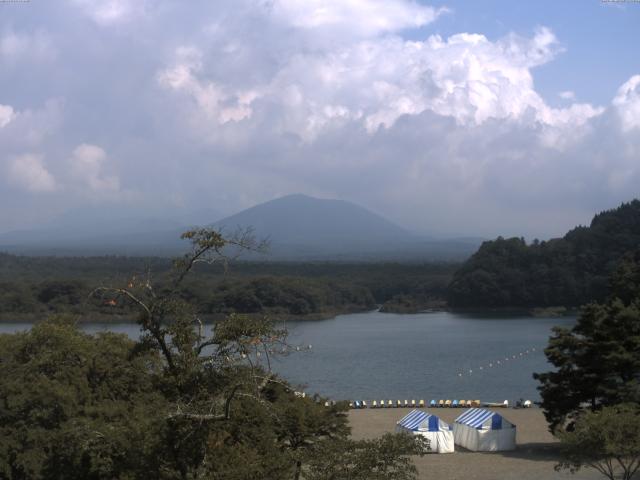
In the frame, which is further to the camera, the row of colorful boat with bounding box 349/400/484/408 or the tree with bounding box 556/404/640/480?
the row of colorful boat with bounding box 349/400/484/408

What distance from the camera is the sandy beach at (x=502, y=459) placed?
11.8 m

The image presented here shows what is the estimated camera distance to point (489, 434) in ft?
46.1

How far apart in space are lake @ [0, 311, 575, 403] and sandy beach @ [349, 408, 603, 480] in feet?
9.77

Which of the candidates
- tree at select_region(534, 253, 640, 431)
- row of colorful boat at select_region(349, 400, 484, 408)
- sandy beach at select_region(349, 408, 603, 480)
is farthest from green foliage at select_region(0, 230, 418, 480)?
row of colorful boat at select_region(349, 400, 484, 408)

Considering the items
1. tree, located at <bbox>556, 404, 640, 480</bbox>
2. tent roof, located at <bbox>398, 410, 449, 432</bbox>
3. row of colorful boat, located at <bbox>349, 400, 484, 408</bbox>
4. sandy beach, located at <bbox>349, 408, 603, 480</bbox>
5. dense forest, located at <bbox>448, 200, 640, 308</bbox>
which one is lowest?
row of colorful boat, located at <bbox>349, 400, 484, 408</bbox>

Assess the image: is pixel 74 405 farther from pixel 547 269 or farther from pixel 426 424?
pixel 547 269

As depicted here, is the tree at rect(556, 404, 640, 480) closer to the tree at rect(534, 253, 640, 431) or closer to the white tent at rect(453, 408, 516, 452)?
the tree at rect(534, 253, 640, 431)

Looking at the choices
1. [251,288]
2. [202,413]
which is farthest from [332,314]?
[202,413]

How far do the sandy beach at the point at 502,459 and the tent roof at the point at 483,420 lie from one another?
457 mm

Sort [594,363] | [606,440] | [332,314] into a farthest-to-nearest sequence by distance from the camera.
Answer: [332,314]
[594,363]
[606,440]

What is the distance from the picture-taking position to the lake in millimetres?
23312

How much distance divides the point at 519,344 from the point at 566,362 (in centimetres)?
2121

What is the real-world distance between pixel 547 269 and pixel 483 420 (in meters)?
41.1

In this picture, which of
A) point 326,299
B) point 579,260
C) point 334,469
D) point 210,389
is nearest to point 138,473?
point 210,389
